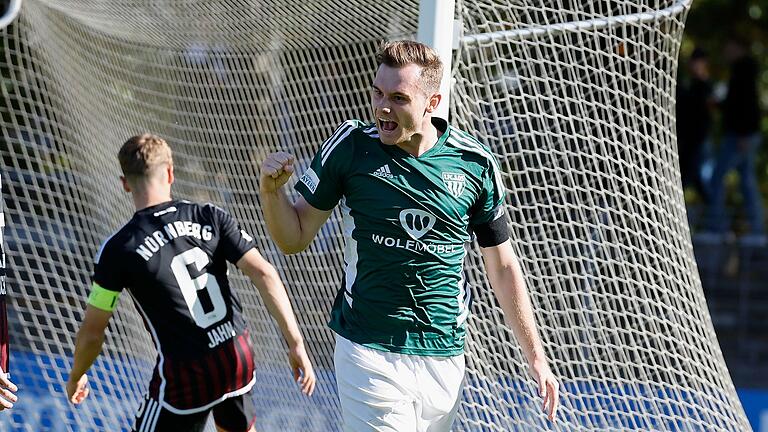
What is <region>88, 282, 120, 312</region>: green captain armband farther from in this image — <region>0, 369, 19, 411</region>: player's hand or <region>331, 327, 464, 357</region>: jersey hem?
<region>331, 327, 464, 357</region>: jersey hem

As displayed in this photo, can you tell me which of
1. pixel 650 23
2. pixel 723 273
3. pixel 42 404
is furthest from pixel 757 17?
pixel 42 404

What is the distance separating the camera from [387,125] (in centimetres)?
335

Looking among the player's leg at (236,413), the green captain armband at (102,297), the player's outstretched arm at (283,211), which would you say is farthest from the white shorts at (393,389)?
the green captain armband at (102,297)

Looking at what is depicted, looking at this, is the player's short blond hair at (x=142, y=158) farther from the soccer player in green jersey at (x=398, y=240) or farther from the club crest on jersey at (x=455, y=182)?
the club crest on jersey at (x=455, y=182)

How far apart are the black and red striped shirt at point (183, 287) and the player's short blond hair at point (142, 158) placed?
143mm

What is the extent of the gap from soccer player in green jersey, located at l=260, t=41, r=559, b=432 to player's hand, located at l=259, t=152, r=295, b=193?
0.12 metres

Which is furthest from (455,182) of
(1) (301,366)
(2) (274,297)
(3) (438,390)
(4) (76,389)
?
(4) (76,389)

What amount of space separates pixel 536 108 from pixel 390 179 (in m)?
1.52

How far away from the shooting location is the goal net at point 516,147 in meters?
4.70

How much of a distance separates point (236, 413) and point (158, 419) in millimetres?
323

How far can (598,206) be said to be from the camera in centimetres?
482

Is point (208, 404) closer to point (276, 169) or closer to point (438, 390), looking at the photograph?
point (438, 390)

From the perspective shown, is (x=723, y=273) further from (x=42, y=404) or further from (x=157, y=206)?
(x=157, y=206)

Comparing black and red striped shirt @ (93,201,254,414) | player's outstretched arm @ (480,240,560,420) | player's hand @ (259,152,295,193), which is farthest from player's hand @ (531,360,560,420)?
black and red striped shirt @ (93,201,254,414)
